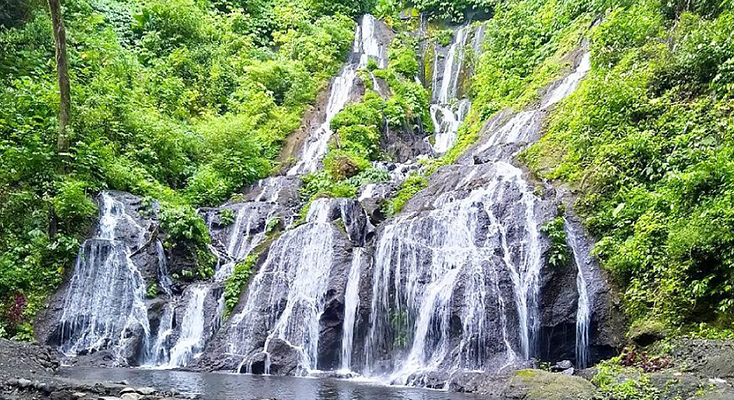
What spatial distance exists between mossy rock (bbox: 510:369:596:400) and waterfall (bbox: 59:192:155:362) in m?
8.64

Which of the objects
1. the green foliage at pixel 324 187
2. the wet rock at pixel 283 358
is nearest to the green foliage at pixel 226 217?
the green foliage at pixel 324 187

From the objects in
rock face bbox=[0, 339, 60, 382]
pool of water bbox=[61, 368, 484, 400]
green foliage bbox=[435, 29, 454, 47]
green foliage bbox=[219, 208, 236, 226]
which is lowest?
pool of water bbox=[61, 368, 484, 400]

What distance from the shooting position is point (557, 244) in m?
11.7

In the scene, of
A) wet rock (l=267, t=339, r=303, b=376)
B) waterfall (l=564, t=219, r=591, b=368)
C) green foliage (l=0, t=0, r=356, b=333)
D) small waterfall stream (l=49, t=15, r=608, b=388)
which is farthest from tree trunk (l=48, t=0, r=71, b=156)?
waterfall (l=564, t=219, r=591, b=368)

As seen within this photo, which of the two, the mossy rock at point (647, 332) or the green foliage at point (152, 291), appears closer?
the mossy rock at point (647, 332)

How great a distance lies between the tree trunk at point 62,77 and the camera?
14.5 m

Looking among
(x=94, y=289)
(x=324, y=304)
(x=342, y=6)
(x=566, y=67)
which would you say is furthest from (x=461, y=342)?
(x=342, y=6)

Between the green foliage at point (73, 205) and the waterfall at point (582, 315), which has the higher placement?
the green foliage at point (73, 205)

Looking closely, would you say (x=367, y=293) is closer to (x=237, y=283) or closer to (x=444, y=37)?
(x=237, y=283)

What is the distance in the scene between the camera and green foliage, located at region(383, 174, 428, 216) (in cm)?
1560

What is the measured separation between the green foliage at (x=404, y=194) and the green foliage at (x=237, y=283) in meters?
3.88

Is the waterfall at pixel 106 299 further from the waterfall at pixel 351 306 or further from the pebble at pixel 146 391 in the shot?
the pebble at pixel 146 391

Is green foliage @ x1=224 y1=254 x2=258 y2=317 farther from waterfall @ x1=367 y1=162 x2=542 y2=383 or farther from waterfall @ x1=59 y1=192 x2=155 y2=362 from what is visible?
waterfall @ x1=367 y1=162 x2=542 y2=383

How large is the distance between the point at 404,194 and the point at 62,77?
9618 mm
